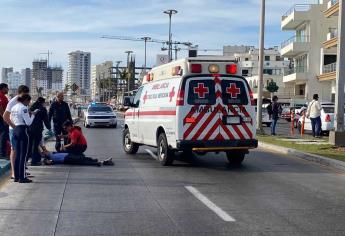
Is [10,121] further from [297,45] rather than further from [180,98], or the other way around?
[297,45]

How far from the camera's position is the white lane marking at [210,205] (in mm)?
7918

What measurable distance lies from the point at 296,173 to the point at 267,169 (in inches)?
34.2

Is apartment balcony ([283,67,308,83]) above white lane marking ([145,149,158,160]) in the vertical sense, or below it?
above

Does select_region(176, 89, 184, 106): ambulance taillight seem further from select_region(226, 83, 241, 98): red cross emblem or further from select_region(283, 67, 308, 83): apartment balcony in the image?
select_region(283, 67, 308, 83): apartment balcony

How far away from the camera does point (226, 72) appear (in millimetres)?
14016

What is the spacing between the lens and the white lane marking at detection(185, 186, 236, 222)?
7918 mm

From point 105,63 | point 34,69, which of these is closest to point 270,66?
point 34,69

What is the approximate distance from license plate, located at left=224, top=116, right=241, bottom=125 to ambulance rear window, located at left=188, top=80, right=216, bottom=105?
52 cm

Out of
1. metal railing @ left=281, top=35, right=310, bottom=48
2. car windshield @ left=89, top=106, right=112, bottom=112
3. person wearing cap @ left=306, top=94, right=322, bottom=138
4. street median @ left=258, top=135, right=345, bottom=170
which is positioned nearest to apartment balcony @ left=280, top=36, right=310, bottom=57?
metal railing @ left=281, top=35, right=310, bottom=48

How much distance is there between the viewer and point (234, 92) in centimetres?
1383

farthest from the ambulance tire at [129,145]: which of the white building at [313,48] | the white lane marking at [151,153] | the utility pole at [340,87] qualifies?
the white building at [313,48]

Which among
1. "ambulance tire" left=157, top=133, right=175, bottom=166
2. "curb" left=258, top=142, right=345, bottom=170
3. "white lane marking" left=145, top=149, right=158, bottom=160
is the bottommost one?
"white lane marking" left=145, top=149, right=158, bottom=160

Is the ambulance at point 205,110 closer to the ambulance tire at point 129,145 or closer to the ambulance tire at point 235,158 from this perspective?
the ambulance tire at point 235,158

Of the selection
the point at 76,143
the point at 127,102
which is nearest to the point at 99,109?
the point at 127,102
